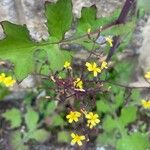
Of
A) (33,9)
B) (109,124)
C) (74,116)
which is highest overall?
(33,9)

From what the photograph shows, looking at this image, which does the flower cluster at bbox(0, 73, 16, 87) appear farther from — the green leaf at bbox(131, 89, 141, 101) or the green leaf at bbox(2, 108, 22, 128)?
the green leaf at bbox(131, 89, 141, 101)

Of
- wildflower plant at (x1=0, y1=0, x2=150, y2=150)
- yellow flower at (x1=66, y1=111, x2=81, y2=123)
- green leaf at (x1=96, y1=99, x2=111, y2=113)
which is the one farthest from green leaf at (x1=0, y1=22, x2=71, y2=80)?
green leaf at (x1=96, y1=99, x2=111, y2=113)

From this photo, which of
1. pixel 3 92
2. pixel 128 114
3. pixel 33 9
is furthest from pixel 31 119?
pixel 33 9

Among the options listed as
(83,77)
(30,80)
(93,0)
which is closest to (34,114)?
(30,80)

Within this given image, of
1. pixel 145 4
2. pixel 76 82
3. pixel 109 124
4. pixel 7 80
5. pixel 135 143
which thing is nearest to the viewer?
pixel 145 4

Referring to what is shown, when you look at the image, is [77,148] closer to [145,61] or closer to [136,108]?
[136,108]

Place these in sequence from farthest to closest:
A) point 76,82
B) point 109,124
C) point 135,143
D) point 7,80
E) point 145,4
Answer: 1. point 109,124
2. point 135,143
3. point 7,80
4. point 76,82
5. point 145,4

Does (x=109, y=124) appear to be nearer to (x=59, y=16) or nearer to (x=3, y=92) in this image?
(x=3, y=92)
